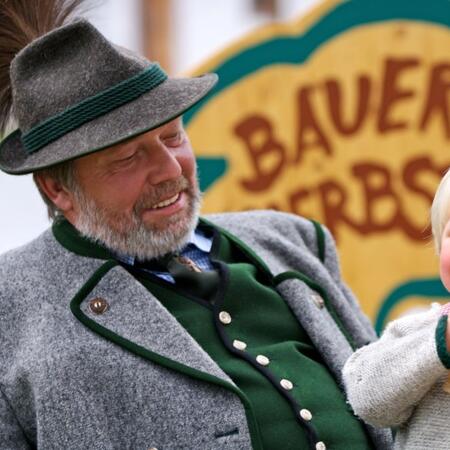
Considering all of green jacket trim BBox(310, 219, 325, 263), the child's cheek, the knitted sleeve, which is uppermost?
the child's cheek

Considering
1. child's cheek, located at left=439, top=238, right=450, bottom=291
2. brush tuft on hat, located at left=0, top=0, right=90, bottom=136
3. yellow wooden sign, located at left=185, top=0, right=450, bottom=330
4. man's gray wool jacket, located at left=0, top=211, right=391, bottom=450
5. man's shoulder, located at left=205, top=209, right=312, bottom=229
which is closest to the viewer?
child's cheek, located at left=439, top=238, right=450, bottom=291

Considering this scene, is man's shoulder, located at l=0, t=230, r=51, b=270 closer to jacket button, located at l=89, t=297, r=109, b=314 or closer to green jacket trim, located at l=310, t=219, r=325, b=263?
jacket button, located at l=89, t=297, r=109, b=314

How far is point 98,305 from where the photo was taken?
92.4 inches

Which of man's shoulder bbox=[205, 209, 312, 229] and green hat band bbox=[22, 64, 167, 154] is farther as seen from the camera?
man's shoulder bbox=[205, 209, 312, 229]

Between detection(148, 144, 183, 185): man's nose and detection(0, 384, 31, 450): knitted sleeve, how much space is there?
1.79 ft

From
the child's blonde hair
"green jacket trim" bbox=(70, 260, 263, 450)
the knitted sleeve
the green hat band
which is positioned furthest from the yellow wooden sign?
the child's blonde hair

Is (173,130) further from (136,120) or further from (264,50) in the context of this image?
(264,50)

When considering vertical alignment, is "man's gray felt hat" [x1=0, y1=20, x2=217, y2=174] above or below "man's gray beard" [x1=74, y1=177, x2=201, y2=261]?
above

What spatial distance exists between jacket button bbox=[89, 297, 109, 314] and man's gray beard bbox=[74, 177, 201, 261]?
132mm

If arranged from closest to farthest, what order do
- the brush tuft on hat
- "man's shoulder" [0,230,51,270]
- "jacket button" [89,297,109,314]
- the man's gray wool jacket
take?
the man's gray wool jacket → "jacket button" [89,297,109,314] → "man's shoulder" [0,230,51,270] → the brush tuft on hat

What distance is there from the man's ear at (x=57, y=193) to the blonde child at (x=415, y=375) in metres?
0.79

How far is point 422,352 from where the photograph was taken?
6.15 feet

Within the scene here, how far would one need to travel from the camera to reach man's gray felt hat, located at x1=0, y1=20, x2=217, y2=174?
2.31 metres

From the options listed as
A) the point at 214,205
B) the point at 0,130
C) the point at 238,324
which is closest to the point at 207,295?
the point at 238,324
